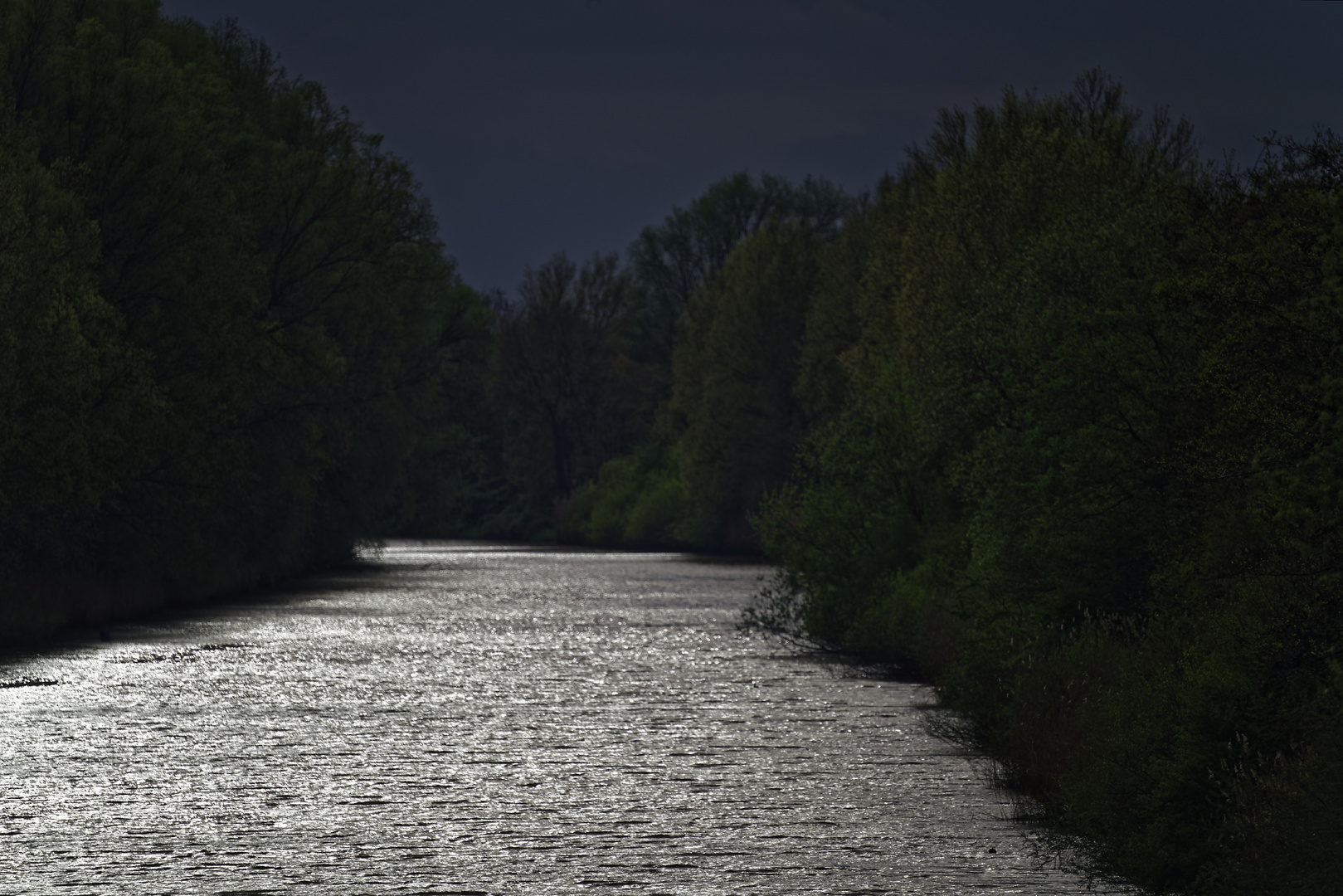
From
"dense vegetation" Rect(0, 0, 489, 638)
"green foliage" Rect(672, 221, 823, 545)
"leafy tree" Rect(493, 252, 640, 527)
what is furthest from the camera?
"leafy tree" Rect(493, 252, 640, 527)

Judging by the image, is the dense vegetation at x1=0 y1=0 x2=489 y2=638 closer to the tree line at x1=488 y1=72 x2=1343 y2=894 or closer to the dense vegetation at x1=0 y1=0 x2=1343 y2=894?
the dense vegetation at x1=0 y1=0 x2=1343 y2=894

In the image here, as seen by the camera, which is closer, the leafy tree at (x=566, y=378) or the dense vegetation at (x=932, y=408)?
the dense vegetation at (x=932, y=408)

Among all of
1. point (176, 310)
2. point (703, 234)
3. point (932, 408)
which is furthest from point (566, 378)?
point (932, 408)

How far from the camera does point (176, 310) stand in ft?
153

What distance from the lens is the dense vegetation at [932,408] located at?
46.1ft

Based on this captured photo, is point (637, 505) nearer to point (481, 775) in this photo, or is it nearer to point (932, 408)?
point (932, 408)

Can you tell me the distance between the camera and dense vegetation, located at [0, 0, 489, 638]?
38.0 metres

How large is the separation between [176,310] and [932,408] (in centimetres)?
2194

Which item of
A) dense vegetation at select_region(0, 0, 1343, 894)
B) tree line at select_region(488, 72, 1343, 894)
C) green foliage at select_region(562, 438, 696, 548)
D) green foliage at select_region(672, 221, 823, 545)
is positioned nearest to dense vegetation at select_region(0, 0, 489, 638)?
dense vegetation at select_region(0, 0, 1343, 894)

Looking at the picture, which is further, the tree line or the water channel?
the water channel

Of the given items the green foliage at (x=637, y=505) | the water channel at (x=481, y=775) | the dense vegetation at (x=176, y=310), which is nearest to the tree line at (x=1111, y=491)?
the water channel at (x=481, y=775)

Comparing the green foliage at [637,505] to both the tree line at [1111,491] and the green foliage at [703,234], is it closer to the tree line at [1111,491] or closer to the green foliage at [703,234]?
the green foliage at [703,234]

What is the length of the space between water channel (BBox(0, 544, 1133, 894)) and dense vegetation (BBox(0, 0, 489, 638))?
4887 millimetres

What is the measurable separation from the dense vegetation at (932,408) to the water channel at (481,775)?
1.63 meters
